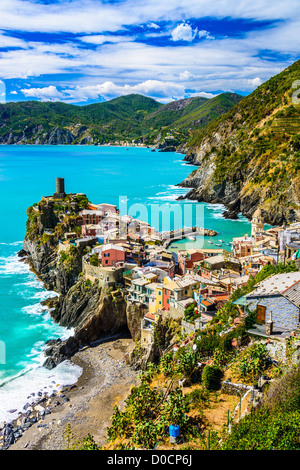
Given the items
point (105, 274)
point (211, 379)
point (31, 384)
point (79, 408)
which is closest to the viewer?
point (211, 379)

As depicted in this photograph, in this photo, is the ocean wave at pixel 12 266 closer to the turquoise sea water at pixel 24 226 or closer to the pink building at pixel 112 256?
the turquoise sea water at pixel 24 226

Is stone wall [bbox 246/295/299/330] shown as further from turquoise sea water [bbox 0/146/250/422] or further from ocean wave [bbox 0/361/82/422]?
turquoise sea water [bbox 0/146/250/422]

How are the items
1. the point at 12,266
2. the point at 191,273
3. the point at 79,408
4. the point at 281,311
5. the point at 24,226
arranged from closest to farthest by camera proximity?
the point at 281,311 → the point at 79,408 → the point at 191,273 → the point at 12,266 → the point at 24,226

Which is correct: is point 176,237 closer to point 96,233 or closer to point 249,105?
point 96,233

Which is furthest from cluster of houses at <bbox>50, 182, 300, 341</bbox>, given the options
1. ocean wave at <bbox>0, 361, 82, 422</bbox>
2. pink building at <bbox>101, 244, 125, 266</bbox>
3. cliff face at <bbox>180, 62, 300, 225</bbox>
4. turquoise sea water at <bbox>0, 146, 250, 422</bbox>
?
cliff face at <bbox>180, 62, 300, 225</bbox>

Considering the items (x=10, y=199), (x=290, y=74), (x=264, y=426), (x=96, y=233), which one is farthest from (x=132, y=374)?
(x=290, y=74)

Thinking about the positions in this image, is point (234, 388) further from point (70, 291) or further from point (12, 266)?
point (12, 266)

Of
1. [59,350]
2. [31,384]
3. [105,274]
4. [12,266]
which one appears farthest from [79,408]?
[12,266]
